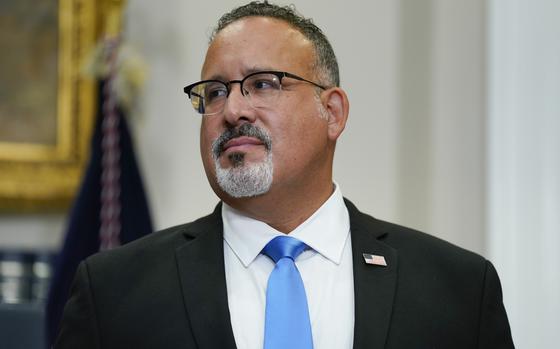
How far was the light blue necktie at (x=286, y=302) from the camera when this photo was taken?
2148mm

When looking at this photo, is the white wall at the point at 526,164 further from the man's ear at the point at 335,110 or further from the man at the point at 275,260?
the man's ear at the point at 335,110

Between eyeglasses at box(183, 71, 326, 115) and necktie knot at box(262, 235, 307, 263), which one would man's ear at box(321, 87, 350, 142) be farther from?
necktie knot at box(262, 235, 307, 263)

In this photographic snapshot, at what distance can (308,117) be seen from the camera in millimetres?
2451

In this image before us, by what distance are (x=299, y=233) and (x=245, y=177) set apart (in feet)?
0.73

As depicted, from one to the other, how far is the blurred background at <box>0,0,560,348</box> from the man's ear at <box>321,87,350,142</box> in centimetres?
114

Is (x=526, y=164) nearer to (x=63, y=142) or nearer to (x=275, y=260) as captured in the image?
(x=275, y=260)

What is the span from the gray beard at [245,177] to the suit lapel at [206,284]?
0.48 feet

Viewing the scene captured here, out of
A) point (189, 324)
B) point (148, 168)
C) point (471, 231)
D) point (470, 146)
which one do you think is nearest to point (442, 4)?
point (470, 146)

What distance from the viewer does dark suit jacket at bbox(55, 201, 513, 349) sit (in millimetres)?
2189

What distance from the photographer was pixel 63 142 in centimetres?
482

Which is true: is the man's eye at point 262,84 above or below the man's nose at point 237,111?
above

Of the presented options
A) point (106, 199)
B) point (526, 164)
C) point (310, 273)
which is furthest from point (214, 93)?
point (106, 199)

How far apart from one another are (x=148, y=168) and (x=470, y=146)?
1.73m

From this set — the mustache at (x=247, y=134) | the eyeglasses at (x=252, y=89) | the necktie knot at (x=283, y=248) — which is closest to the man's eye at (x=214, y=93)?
the eyeglasses at (x=252, y=89)
